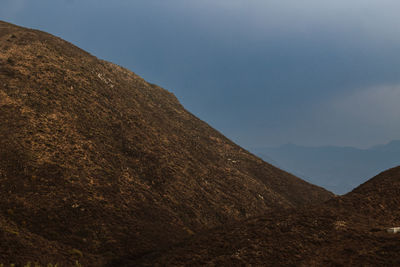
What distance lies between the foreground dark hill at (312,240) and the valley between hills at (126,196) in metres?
0.08

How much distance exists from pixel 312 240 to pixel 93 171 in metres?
20.3

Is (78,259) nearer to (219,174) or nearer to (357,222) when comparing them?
(357,222)

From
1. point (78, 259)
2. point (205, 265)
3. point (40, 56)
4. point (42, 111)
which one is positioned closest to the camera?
point (205, 265)

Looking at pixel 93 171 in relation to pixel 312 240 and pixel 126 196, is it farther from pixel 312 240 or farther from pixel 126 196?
pixel 312 240

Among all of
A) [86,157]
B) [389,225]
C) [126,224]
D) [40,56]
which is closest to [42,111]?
[86,157]

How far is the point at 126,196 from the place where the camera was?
2653cm

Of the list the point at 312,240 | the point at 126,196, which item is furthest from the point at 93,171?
the point at 312,240

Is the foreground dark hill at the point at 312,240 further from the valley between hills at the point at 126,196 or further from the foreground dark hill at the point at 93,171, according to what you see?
the foreground dark hill at the point at 93,171

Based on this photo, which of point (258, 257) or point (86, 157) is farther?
point (86, 157)

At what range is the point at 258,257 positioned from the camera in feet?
51.0

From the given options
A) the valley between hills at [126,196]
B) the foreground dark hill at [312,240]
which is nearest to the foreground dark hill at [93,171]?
the valley between hills at [126,196]

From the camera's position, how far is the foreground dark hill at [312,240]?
1452 cm

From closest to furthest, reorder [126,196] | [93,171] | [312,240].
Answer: [312,240], [126,196], [93,171]

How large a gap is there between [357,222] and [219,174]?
25183 mm
